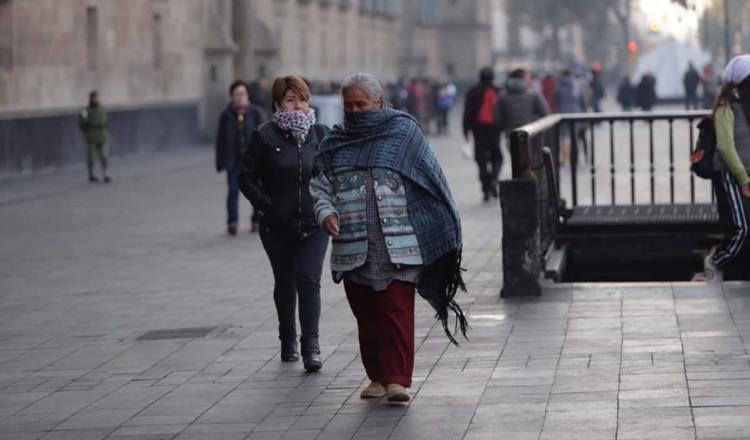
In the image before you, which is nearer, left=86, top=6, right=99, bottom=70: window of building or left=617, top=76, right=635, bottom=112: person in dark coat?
left=86, top=6, right=99, bottom=70: window of building

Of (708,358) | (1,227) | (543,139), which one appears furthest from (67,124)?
(708,358)

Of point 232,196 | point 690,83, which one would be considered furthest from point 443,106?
point 232,196

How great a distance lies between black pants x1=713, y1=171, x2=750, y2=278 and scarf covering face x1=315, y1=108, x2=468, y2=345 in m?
4.19

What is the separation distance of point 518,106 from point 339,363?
12750 mm

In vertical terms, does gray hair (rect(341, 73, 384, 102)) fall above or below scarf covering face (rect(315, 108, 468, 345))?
above

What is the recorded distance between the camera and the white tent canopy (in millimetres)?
73625

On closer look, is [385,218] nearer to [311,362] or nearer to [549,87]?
[311,362]

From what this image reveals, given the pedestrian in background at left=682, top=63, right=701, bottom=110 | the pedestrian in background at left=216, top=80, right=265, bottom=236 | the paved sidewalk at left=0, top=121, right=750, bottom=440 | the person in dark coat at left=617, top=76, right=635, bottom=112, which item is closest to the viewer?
the paved sidewalk at left=0, top=121, right=750, bottom=440

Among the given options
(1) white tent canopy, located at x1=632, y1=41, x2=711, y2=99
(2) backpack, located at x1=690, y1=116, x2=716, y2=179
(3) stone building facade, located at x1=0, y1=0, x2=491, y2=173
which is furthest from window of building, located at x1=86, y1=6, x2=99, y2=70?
(1) white tent canopy, located at x1=632, y1=41, x2=711, y2=99

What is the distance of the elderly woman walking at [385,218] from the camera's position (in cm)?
841

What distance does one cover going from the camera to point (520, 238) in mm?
12188

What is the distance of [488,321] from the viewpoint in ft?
35.9

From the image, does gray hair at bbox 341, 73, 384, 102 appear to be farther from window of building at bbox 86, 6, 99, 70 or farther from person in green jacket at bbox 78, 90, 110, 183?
window of building at bbox 86, 6, 99, 70

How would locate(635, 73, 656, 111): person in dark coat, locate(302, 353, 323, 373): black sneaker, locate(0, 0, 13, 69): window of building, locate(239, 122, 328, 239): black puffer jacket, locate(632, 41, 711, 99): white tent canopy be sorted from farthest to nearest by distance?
locate(632, 41, 711, 99): white tent canopy < locate(635, 73, 656, 111): person in dark coat < locate(0, 0, 13, 69): window of building < locate(239, 122, 328, 239): black puffer jacket < locate(302, 353, 323, 373): black sneaker
